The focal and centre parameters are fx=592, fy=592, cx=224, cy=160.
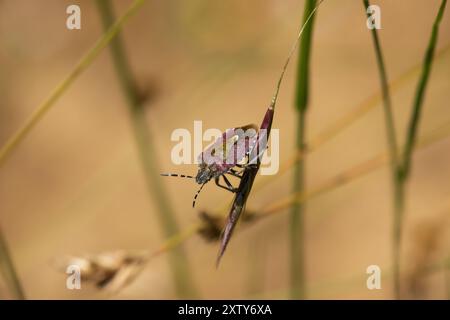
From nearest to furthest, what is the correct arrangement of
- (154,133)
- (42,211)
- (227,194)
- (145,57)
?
(227,194) → (42,211) → (154,133) → (145,57)

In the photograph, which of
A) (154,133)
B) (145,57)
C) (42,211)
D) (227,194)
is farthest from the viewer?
(145,57)

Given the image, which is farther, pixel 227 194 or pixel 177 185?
pixel 177 185

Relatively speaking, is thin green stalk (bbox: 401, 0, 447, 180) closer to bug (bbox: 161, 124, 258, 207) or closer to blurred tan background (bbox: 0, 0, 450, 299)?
bug (bbox: 161, 124, 258, 207)

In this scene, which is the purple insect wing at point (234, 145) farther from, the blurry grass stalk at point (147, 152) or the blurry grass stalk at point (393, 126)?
the blurry grass stalk at point (147, 152)

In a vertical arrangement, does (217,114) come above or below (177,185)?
above

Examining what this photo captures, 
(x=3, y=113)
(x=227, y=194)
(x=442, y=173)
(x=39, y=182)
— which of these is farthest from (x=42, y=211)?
(x=442, y=173)

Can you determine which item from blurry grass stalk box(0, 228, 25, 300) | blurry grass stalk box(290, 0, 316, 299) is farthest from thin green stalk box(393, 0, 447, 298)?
blurry grass stalk box(0, 228, 25, 300)

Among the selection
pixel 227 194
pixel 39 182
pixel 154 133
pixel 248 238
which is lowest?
pixel 248 238

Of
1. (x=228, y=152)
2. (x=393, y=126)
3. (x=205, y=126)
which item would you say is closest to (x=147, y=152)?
(x=393, y=126)

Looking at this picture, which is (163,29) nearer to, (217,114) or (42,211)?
(217,114)
